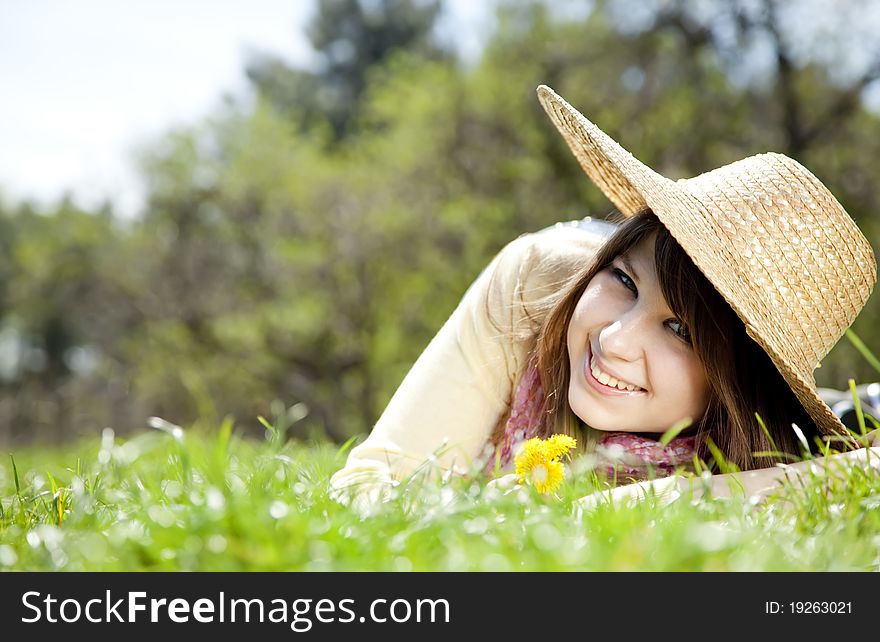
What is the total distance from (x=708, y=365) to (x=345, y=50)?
2874cm

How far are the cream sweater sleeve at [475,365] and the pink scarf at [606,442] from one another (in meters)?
0.09

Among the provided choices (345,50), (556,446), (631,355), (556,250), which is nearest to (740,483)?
(556,446)

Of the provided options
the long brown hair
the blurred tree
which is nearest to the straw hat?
the long brown hair

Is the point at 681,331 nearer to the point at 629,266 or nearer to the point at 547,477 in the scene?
the point at 629,266

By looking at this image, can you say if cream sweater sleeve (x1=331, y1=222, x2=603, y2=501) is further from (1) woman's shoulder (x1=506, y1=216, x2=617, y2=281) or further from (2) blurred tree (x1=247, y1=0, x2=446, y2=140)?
(2) blurred tree (x1=247, y1=0, x2=446, y2=140)

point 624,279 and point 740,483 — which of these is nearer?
point 740,483

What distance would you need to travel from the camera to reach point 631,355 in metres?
2.38

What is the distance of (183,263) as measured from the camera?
700 inches

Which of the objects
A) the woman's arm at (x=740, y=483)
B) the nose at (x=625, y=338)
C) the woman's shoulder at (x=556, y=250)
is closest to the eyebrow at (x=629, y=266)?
the nose at (x=625, y=338)

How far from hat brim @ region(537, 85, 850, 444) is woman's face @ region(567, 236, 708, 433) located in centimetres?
18

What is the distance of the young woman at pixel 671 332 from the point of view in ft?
7.88

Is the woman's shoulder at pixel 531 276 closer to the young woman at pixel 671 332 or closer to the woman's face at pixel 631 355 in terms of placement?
the young woman at pixel 671 332
